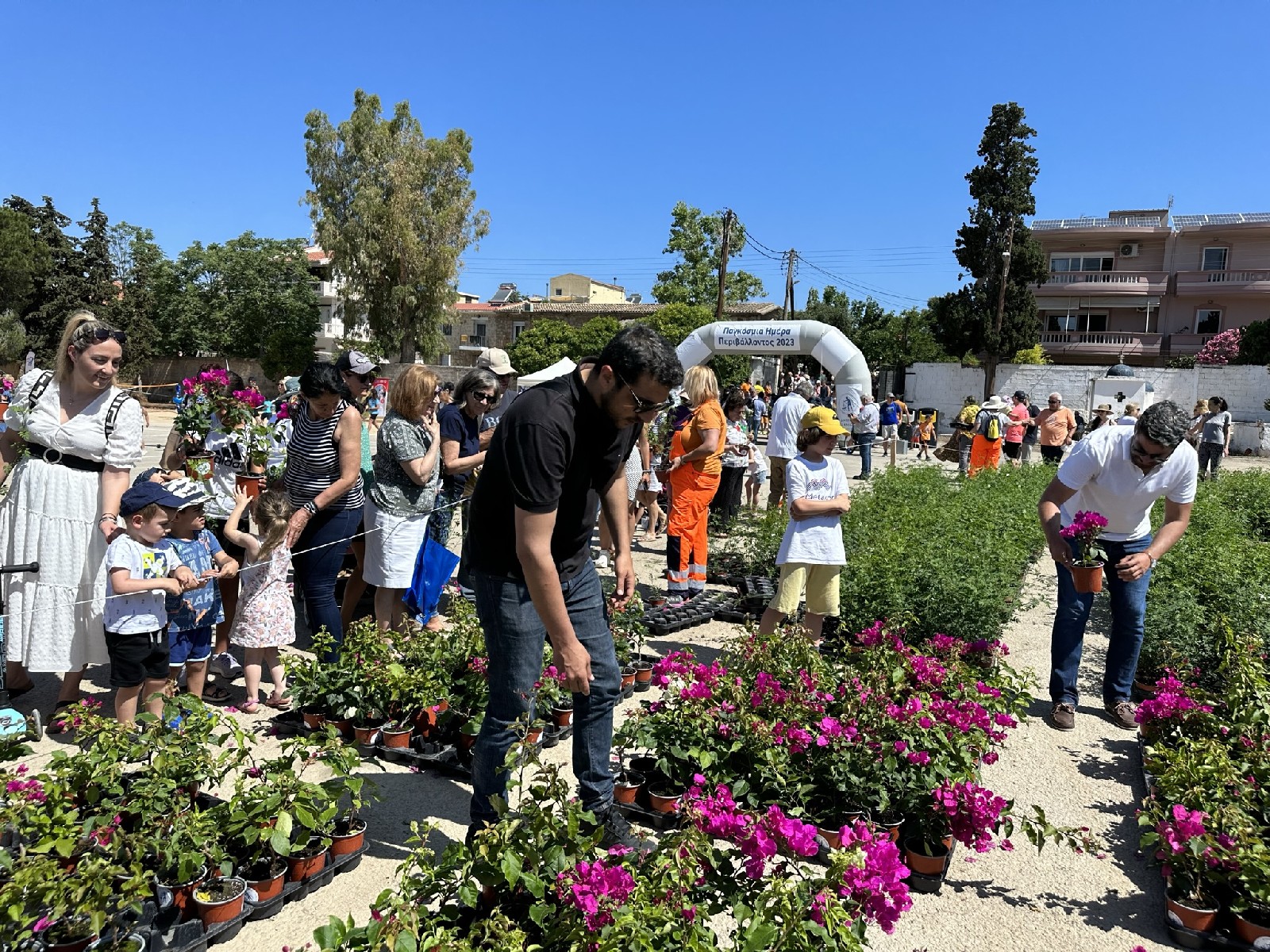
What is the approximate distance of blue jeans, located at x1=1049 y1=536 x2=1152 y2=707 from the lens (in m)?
4.74

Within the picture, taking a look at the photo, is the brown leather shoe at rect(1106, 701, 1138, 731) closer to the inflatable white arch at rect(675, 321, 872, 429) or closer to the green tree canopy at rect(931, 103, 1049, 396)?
the inflatable white arch at rect(675, 321, 872, 429)

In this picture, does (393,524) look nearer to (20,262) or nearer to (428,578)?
(428,578)

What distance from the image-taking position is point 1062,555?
15.5ft

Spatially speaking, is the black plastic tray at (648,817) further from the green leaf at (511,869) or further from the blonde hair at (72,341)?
the blonde hair at (72,341)

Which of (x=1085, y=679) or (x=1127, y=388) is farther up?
(x=1127, y=388)

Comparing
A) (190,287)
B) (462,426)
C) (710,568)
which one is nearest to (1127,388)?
(710,568)

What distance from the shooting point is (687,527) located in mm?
6809

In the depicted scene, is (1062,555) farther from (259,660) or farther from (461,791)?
(259,660)

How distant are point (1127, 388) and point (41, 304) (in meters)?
49.3

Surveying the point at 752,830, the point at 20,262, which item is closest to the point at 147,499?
the point at 752,830

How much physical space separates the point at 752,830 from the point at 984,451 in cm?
1367

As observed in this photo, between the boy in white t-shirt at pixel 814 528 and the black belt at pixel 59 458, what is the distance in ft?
11.5

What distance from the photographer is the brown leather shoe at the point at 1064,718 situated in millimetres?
4824

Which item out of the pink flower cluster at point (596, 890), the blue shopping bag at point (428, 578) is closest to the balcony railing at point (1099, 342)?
the blue shopping bag at point (428, 578)
